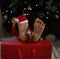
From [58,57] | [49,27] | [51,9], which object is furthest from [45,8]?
[58,57]

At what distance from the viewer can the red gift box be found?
4.95 feet

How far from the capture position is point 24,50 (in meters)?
1.51

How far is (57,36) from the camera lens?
288cm

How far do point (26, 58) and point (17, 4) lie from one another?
138 centimetres

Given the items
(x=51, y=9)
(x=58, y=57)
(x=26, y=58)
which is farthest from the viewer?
(x=51, y=9)

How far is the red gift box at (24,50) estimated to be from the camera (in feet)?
4.95

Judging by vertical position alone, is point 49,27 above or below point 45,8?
below

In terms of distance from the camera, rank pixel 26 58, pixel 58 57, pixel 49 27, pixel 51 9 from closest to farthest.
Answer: pixel 26 58 < pixel 58 57 < pixel 51 9 < pixel 49 27

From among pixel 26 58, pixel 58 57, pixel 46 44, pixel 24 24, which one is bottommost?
pixel 58 57

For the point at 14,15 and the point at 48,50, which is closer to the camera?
the point at 48,50

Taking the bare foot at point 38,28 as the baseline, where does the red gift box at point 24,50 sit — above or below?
below

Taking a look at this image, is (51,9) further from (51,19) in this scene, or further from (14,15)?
(14,15)

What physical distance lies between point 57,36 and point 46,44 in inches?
54.2

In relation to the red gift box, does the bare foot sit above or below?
above
